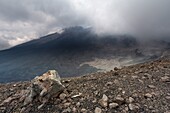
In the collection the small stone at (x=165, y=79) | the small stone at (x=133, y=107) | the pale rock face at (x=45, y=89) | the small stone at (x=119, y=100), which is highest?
the pale rock face at (x=45, y=89)

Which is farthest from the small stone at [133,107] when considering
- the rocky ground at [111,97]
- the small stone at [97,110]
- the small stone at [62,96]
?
the small stone at [62,96]

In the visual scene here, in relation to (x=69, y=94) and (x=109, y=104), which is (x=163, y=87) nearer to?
(x=109, y=104)

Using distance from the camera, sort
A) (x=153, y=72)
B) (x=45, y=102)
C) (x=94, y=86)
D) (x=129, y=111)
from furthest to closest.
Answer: (x=153, y=72) < (x=94, y=86) < (x=45, y=102) < (x=129, y=111)

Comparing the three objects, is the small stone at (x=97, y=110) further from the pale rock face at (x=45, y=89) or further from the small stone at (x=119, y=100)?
the pale rock face at (x=45, y=89)

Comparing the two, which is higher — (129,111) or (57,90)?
(57,90)

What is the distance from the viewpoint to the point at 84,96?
8.24m

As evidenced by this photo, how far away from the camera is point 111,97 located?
7918 millimetres

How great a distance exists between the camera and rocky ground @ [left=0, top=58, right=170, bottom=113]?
7.39m

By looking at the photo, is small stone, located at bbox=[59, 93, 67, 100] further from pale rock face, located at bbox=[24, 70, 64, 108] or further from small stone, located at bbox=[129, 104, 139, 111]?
small stone, located at bbox=[129, 104, 139, 111]

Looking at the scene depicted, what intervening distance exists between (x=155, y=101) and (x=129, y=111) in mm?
A: 1092

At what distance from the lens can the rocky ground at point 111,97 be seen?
24.2ft

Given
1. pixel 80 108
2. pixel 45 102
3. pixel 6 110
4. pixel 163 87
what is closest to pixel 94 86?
pixel 80 108

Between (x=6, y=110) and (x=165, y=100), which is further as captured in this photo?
(x=6, y=110)

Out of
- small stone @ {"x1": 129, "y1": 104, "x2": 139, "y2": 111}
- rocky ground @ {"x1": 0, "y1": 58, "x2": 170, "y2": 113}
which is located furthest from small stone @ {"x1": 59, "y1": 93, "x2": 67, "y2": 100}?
small stone @ {"x1": 129, "y1": 104, "x2": 139, "y2": 111}
